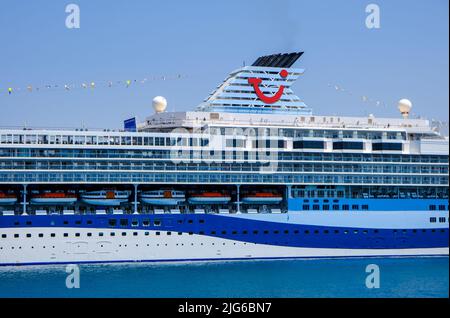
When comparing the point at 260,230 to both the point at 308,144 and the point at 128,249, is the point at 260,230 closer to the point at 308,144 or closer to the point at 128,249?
the point at 308,144

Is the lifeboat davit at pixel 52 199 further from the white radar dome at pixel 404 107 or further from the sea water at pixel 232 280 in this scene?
the white radar dome at pixel 404 107

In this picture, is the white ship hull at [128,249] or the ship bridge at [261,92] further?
the ship bridge at [261,92]

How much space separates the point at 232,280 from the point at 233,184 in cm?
828

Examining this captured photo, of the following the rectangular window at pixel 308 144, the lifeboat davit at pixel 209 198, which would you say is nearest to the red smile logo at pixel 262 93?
the rectangular window at pixel 308 144

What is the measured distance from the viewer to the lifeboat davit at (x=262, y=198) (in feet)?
144

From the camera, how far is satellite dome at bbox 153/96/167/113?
45.8 meters

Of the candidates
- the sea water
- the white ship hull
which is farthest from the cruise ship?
the sea water

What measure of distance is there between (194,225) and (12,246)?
7764 mm

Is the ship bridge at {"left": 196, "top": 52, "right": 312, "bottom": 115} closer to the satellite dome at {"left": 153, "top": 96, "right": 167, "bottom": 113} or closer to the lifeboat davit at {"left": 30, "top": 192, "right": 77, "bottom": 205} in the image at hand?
the satellite dome at {"left": 153, "top": 96, "right": 167, "bottom": 113}

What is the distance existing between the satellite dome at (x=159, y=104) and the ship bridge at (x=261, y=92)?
5.34ft
